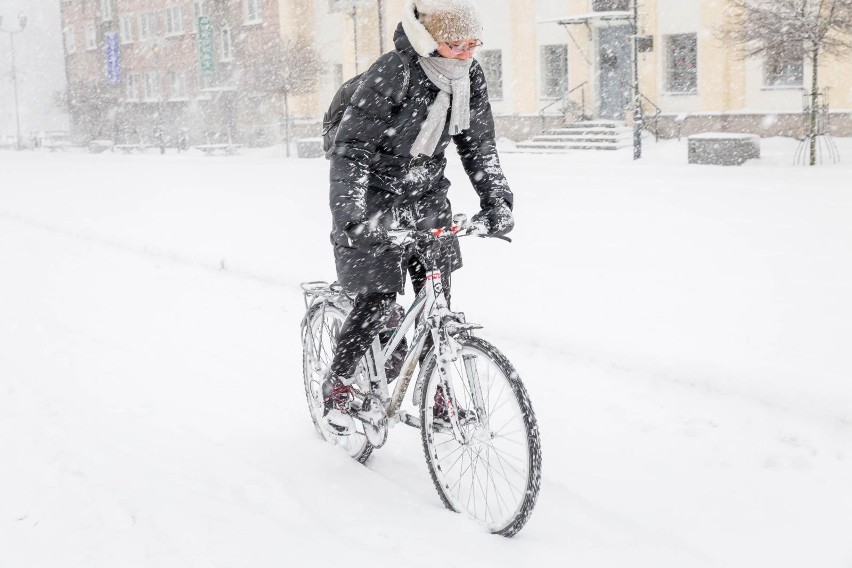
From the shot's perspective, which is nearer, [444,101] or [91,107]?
[444,101]

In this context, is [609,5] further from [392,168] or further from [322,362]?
[392,168]

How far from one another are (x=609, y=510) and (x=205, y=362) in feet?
11.3

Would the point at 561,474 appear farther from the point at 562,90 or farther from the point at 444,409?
the point at 562,90

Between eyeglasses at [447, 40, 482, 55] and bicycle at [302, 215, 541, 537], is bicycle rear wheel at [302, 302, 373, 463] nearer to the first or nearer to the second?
bicycle at [302, 215, 541, 537]

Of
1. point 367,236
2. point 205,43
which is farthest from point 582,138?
point 205,43

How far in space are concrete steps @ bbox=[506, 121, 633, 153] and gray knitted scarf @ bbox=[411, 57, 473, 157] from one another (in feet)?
74.7

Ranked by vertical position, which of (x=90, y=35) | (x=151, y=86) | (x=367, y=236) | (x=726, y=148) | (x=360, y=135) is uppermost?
(x=90, y=35)

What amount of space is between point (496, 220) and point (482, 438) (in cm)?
86

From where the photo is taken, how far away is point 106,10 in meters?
59.2

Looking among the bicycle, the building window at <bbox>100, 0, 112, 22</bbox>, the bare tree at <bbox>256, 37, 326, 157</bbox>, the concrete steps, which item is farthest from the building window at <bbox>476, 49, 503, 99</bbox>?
the building window at <bbox>100, 0, 112, 22</bbox>

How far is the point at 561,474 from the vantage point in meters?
4.22

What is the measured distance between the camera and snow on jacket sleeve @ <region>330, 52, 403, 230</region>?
3521 mm

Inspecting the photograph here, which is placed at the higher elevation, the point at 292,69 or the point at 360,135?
the point at 292,69

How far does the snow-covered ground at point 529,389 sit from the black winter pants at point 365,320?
24.5 inches
